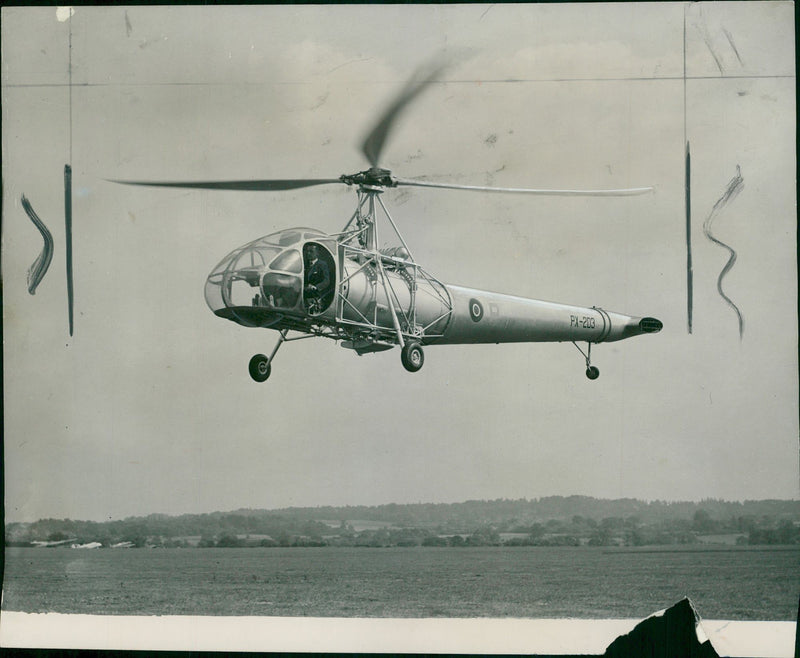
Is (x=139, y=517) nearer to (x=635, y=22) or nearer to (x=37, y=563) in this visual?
(x=37, y=563)

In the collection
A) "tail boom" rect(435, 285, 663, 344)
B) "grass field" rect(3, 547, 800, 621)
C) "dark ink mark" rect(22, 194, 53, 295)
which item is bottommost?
"grass field" rect(3, 547, 800, 621)

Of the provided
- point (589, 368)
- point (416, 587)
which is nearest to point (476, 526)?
point (589, 368)

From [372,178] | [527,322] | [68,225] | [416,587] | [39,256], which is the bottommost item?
[416,587]

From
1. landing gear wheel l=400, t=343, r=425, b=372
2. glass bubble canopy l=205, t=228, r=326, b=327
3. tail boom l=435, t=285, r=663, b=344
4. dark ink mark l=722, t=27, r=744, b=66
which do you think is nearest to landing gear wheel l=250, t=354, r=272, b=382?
glass bubble canopy l=205, t=228, r=326, b=327

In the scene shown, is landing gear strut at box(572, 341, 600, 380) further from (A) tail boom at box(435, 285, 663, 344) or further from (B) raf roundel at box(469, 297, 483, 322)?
(B) raf roundel at box(469, 297, 483, 322)

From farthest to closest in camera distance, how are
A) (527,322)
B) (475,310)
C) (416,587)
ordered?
1. (416,587)
2. (527,322)
3. (475,310)

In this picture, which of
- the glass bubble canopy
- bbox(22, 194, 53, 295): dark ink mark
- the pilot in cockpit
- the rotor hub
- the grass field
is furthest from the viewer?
the grass field

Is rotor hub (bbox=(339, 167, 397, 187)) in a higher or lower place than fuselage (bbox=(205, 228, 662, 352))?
higher

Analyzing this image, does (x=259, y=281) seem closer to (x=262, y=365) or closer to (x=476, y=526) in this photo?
(x=262, y=365)
